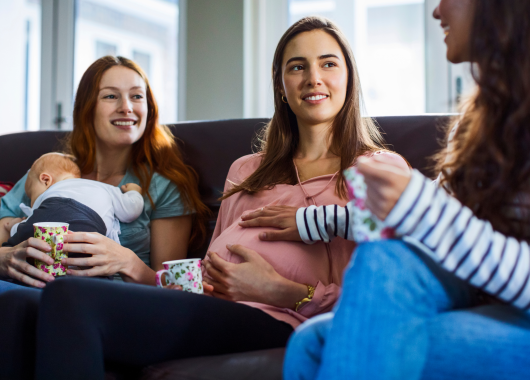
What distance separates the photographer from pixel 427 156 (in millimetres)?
1635

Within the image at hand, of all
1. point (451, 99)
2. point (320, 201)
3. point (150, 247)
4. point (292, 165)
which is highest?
point (451, 99)

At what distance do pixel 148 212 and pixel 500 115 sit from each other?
4.33ft

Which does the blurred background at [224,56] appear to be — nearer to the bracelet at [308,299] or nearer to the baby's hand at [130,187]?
the baby's hand at [130,187]

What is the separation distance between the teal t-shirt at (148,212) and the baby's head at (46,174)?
179mm

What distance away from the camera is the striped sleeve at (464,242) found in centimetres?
69

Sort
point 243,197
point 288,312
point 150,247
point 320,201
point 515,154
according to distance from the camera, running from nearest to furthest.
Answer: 1. point 515,154
2. point 288,312
3. point 320,201
4. point 243,197
5. point 150,247

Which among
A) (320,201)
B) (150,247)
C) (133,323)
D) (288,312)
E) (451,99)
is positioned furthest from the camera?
(451,99)

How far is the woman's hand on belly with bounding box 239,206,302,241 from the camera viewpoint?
1288mm

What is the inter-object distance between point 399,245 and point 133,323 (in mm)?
537

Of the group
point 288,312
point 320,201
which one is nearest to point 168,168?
point 320,201

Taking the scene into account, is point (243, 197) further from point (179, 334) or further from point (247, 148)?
point (179, 334)

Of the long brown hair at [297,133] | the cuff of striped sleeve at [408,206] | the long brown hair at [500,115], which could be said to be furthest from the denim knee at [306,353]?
the long brown hair at [297,133]

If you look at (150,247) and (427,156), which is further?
(150,247)

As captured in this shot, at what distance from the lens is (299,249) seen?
131cm
